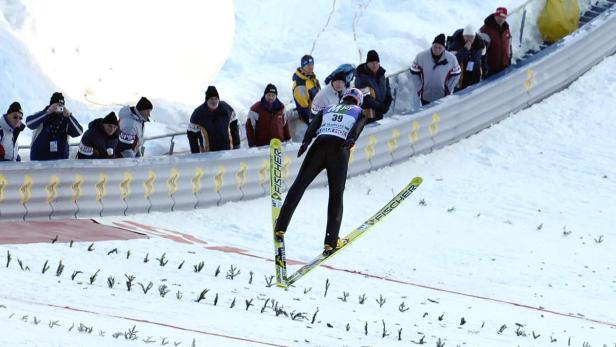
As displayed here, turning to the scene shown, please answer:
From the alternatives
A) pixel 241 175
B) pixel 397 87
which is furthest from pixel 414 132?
pixel 241 175

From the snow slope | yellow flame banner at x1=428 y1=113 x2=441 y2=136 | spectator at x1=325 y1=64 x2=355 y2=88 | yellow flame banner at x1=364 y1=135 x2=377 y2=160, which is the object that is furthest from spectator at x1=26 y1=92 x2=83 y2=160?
yellow flame banner at x1=428 y1=113 x2=441 y2=136

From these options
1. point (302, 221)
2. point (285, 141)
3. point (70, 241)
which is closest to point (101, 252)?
point (70, 241)

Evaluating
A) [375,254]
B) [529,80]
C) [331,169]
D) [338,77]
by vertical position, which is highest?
[529,80]

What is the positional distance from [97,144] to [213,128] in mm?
1692

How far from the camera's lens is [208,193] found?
17.0m

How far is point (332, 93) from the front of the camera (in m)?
17.8

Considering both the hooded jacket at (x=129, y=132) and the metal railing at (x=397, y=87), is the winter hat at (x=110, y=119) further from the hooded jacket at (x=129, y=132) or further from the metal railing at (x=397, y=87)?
the metal railing at (x=397, y=87)

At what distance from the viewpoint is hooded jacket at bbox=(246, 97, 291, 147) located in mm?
17797

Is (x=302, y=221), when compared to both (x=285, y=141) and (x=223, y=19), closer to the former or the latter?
(x=285, y=141)

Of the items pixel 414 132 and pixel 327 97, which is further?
pixel 414 132

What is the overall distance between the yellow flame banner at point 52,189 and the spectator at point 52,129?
0.49 m

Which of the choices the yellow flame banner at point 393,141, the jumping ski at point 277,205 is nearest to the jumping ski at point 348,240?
the jumping ski at point 277,205

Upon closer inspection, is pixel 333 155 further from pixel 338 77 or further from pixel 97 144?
pixel 338 77

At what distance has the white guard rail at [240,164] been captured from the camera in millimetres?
15312
